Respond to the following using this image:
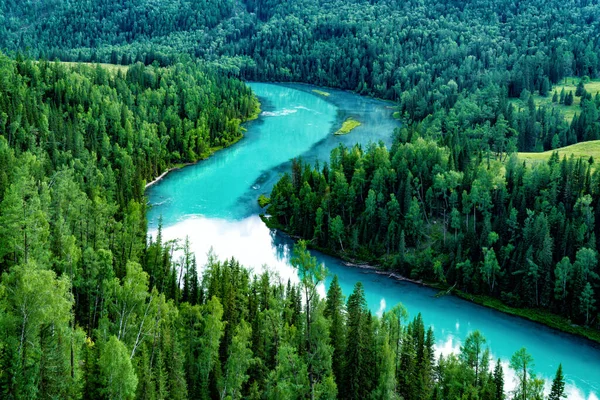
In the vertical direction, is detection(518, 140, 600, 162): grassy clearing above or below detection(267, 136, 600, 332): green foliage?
above

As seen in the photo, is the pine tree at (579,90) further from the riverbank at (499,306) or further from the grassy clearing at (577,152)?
the riverbank at (499,306)

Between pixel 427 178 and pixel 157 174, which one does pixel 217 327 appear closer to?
pixel 427 178

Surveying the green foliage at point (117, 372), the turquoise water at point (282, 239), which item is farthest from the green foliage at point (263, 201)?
the green foliage at point (117, 372)

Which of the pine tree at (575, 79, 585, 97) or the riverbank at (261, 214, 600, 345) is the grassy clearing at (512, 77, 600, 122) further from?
the riverbank at (261, 214, 600, 345)

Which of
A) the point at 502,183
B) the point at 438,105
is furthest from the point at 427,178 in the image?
the point at 438,105

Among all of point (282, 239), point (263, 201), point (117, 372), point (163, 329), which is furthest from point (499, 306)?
point (117, 372)

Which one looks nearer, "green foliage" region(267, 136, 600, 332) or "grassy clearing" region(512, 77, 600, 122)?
"green foliage" region(267, 136, 600, 332)

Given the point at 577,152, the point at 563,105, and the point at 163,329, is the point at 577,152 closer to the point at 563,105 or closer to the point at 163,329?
the point at 563,105

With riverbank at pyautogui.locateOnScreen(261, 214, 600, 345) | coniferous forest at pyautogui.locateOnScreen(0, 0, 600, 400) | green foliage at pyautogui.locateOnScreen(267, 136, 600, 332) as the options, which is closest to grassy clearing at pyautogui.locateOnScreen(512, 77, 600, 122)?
coniferous forest at pyautogui.locateOnScreen(0, 0, 600, 400)

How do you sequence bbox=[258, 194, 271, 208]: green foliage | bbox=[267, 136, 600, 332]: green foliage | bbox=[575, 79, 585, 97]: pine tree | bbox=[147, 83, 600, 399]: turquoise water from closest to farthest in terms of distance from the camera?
bbox=[147, 83, 600, 399]: turquoise water → bbox=[267, 136, 600, 332]: green foliage → bbox=[258, 194, 271, 208]: green foliage → bbox=[575, 79, 585, 97]: pine tree
